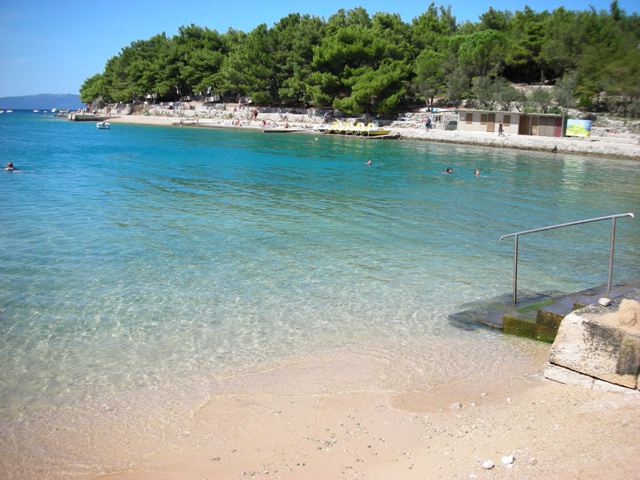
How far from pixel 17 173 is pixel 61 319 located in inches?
895

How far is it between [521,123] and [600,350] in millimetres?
48292

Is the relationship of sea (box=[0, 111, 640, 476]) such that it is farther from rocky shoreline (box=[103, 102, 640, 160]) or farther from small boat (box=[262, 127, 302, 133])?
small boat (box=[262, 127, 302, 133])

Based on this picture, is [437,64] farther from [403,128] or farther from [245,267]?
[245,267]

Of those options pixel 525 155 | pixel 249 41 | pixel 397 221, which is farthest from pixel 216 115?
pixel 397 221

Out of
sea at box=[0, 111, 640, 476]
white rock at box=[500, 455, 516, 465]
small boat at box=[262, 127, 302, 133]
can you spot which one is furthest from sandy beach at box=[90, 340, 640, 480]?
small boat at box=[262, 127, 302, 133]

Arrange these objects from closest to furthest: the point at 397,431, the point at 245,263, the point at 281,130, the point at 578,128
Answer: the point at 397,431 → the point at 245,263 → the point at 578,128 → the point at 281,130

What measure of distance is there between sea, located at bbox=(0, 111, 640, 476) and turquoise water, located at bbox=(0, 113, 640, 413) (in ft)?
0.14

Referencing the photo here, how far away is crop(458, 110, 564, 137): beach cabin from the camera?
48.8 m

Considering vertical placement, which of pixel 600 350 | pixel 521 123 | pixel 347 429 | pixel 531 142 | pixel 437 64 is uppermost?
pixel 437 64

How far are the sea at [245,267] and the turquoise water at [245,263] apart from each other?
42 mm

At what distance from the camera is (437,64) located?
227 feet

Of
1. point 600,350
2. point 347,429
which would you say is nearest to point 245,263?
point 347,429

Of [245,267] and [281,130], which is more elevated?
[281,130]

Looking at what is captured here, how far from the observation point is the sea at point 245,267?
289 inches
